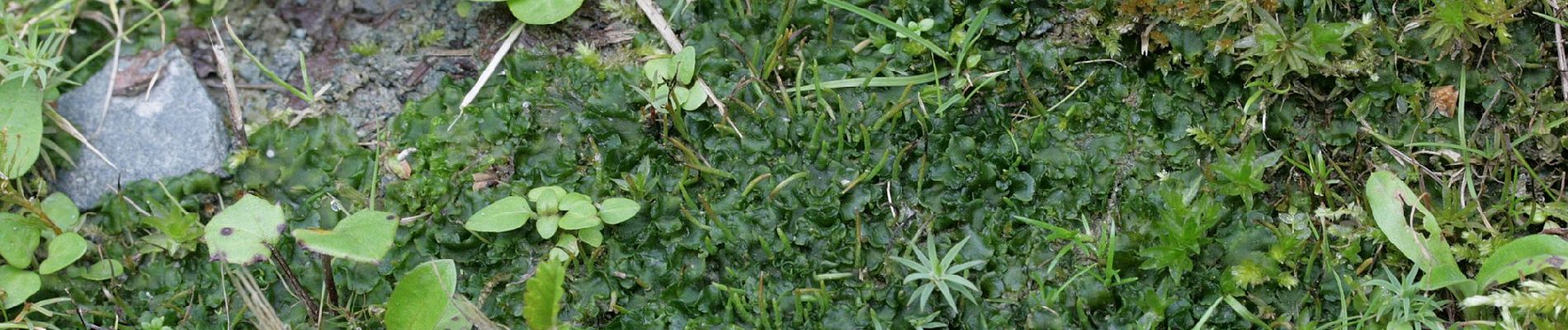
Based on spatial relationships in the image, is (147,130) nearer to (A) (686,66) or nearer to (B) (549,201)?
(B) (549,201)

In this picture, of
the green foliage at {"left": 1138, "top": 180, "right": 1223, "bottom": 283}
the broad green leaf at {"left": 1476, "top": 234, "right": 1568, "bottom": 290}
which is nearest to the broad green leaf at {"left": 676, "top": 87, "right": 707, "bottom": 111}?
the green foliage at {"left": 1138, "top": 180, "right": 1223, "bottom": 283}

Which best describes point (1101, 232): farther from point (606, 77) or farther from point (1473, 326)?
point (606, 77)

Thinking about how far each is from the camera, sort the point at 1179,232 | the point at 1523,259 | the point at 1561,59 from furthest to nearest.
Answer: the point at 1561,59, the point at 1179,232, the point at 1523,259

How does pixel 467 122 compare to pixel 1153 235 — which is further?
pixel 467 122

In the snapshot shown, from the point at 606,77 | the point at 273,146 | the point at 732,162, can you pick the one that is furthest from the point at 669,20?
the point at 273,146

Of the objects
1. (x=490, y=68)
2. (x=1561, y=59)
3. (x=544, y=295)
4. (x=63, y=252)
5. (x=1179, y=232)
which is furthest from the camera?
(x=490, y=68)

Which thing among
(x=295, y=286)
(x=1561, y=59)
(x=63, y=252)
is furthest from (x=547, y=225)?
(x=1561, y=59)
